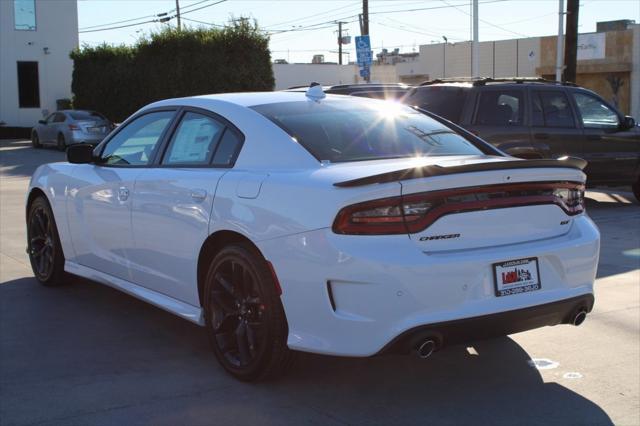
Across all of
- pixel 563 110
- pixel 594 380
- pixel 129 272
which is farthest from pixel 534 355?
pixel 563 110

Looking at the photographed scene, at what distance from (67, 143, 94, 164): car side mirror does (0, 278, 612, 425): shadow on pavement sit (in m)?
1.29

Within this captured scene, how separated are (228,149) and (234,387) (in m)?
1.43

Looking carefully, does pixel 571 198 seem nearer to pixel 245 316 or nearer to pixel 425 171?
pixel 425 171

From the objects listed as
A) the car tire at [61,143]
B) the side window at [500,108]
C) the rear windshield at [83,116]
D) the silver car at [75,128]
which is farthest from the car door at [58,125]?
the side window at [500,108]

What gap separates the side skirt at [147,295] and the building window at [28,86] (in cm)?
3943

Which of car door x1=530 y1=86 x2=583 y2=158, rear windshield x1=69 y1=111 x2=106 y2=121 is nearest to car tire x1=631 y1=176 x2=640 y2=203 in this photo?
car door x1=530 y1=86 x2=583 y2=158

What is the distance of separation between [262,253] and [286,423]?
90cm

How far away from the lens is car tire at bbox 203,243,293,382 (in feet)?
14.8

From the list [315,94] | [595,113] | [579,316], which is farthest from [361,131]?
[595,113]

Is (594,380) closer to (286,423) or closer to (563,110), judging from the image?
(286,423)

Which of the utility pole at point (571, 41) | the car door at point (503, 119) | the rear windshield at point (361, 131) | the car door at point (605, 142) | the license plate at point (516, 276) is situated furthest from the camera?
the utility pole at point (571, 41)

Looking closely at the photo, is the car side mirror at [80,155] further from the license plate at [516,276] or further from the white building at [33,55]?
the white building at [33,55]

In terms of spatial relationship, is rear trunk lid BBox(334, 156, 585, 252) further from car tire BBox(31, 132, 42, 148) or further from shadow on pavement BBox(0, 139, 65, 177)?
car tire BBox(31, 132, 42, 148)

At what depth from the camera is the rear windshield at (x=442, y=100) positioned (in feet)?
37.7
